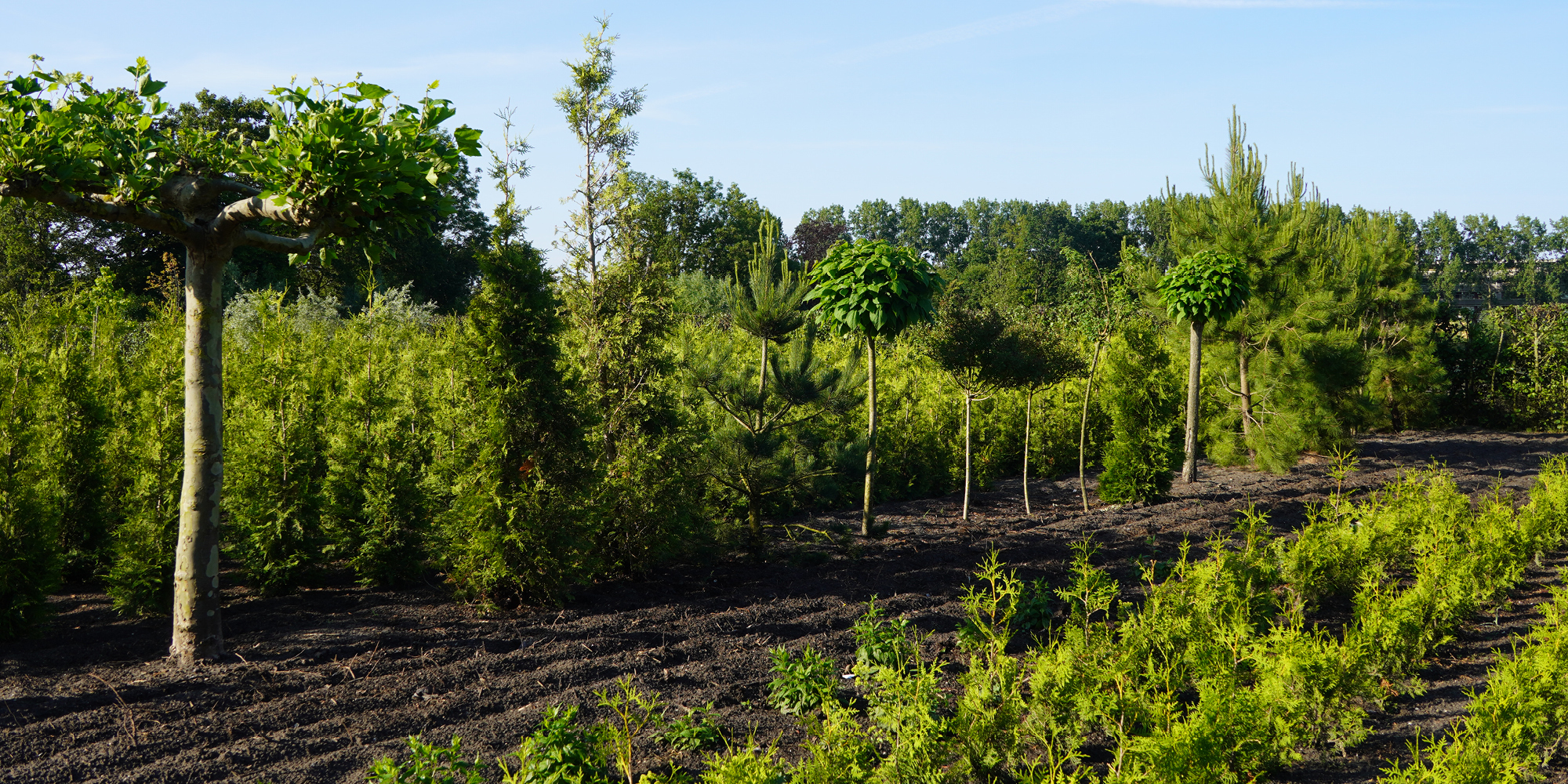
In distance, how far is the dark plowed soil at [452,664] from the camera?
12.6ft

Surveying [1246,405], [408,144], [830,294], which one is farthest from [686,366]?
[1246,405]

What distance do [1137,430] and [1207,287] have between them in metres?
2.00

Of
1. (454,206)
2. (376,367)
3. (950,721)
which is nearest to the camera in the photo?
(950,721)

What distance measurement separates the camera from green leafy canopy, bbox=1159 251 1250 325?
10.8 m

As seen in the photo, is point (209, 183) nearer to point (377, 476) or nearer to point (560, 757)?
point (377, 476)

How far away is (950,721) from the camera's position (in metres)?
3.64

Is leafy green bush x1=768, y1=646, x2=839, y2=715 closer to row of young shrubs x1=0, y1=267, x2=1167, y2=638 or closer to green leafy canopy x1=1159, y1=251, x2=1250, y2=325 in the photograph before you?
row of young shrubs x1=0, y1=267, x2=1167, y2=638

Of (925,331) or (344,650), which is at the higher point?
(925,331)

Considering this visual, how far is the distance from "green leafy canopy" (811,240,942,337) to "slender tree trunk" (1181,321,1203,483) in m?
5.55

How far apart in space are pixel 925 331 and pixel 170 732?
753 cm

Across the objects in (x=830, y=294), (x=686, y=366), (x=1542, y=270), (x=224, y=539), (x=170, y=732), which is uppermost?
(x=1542, y=270)

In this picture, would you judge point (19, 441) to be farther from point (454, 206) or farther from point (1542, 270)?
point (1542, 270)

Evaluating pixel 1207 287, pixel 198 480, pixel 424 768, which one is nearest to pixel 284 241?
pixel 198 480

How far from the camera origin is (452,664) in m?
4.93
